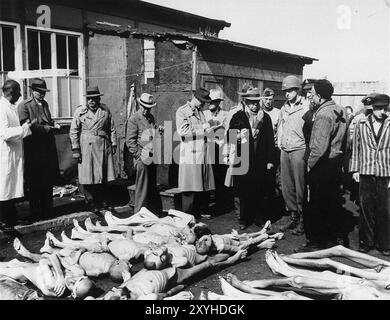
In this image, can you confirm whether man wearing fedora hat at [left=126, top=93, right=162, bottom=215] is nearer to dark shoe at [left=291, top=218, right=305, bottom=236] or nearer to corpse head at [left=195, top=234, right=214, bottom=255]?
corpse head at [left=195, top=234, right=214, bottom=255]

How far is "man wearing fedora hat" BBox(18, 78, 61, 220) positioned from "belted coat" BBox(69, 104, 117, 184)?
411 millimetres

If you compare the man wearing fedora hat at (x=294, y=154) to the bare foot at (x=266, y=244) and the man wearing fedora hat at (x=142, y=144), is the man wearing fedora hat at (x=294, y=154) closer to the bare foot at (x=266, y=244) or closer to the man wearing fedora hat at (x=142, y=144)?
the bare foot at (x=266, y=244)

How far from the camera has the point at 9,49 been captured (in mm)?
8883

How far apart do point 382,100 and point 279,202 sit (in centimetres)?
390

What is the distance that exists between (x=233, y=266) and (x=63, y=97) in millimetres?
6701

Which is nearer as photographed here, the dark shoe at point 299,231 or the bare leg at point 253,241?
the bare leg at point 253,241

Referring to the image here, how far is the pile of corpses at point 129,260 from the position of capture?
408 cm

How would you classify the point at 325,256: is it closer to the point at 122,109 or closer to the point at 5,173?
the point at 5,173

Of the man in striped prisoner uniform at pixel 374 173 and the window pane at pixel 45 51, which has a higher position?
→ the window pane at pixel 45 51

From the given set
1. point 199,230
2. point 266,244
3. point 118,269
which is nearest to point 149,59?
point 199,230

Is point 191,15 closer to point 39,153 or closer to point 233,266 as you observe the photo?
point 39,153

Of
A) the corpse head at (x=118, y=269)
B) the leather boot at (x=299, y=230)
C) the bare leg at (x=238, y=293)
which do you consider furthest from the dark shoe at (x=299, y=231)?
the corpse head at (x=118, y=269)

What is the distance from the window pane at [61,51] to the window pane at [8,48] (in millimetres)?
1154
